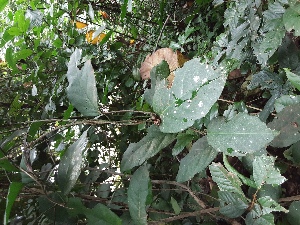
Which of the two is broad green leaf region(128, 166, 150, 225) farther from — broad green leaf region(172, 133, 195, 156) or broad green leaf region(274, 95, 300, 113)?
broad green leaf region(274, 95, 300, 113)

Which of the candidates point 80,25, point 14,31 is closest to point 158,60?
point 14,31

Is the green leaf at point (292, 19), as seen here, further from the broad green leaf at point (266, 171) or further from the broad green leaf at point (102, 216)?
the broad green leaf at point (102, 216)

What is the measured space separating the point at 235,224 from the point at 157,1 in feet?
6.00

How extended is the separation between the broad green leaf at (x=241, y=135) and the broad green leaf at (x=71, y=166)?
11.3 inches

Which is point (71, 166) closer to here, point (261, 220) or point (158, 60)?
point (261, 220)

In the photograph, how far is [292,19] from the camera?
724 millimetres

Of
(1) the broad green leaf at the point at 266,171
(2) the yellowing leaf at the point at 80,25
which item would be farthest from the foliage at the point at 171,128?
(2) the yellowing leaf at the point at 80,25

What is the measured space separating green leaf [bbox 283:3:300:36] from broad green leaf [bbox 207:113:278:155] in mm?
344

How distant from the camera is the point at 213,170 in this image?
0.49 metres

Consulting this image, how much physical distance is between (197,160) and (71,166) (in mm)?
278

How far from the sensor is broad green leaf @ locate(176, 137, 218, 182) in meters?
0.57

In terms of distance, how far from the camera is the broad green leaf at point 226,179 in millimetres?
480

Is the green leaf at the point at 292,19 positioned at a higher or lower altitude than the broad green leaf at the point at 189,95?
higher

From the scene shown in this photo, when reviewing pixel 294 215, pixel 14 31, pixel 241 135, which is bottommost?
pixel 294 215
